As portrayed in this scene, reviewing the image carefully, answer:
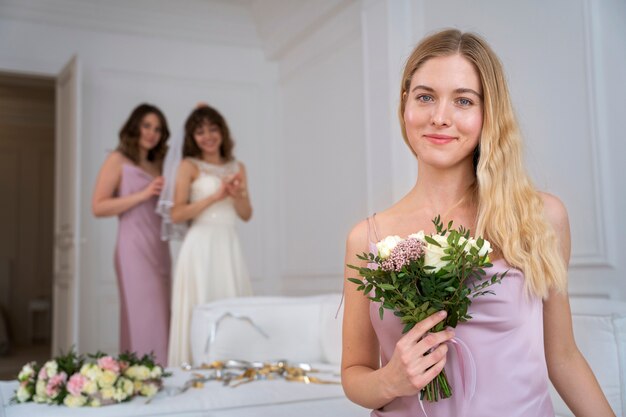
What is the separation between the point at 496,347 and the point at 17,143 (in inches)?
430

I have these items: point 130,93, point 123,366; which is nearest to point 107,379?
point 123,366

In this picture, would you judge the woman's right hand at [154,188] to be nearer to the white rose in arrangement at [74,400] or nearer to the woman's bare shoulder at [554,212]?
the white rose in arrangement at [74,400]

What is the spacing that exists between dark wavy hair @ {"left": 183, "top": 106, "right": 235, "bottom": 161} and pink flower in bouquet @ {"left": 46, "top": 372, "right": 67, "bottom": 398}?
7.77ft

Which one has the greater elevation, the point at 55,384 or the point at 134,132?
the point at 134,132

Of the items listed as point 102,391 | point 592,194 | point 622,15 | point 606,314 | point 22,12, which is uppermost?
point 22,12

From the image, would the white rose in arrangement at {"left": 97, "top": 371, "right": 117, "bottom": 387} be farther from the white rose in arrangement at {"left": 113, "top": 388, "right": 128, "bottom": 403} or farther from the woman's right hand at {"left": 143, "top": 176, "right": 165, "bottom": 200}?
the woman's right hand at {"left": 143, "top": 176, "right": 165, "bottom": 200}

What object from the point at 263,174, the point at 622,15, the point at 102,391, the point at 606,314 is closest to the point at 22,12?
the point at 263,174

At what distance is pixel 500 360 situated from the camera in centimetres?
146

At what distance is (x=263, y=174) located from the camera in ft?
24.1

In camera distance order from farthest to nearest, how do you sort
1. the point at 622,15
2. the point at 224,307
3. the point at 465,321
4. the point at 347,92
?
the point at 347,92, the point at 224,307, the point at 622,15, the point at 465,321

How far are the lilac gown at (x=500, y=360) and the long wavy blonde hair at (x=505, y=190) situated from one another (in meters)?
0.04

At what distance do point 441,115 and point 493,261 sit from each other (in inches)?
13.3

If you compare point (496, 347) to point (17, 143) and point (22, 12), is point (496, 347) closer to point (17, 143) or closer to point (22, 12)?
point (22, 12)

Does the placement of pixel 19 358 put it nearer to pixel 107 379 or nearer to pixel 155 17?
pixel 155 17
